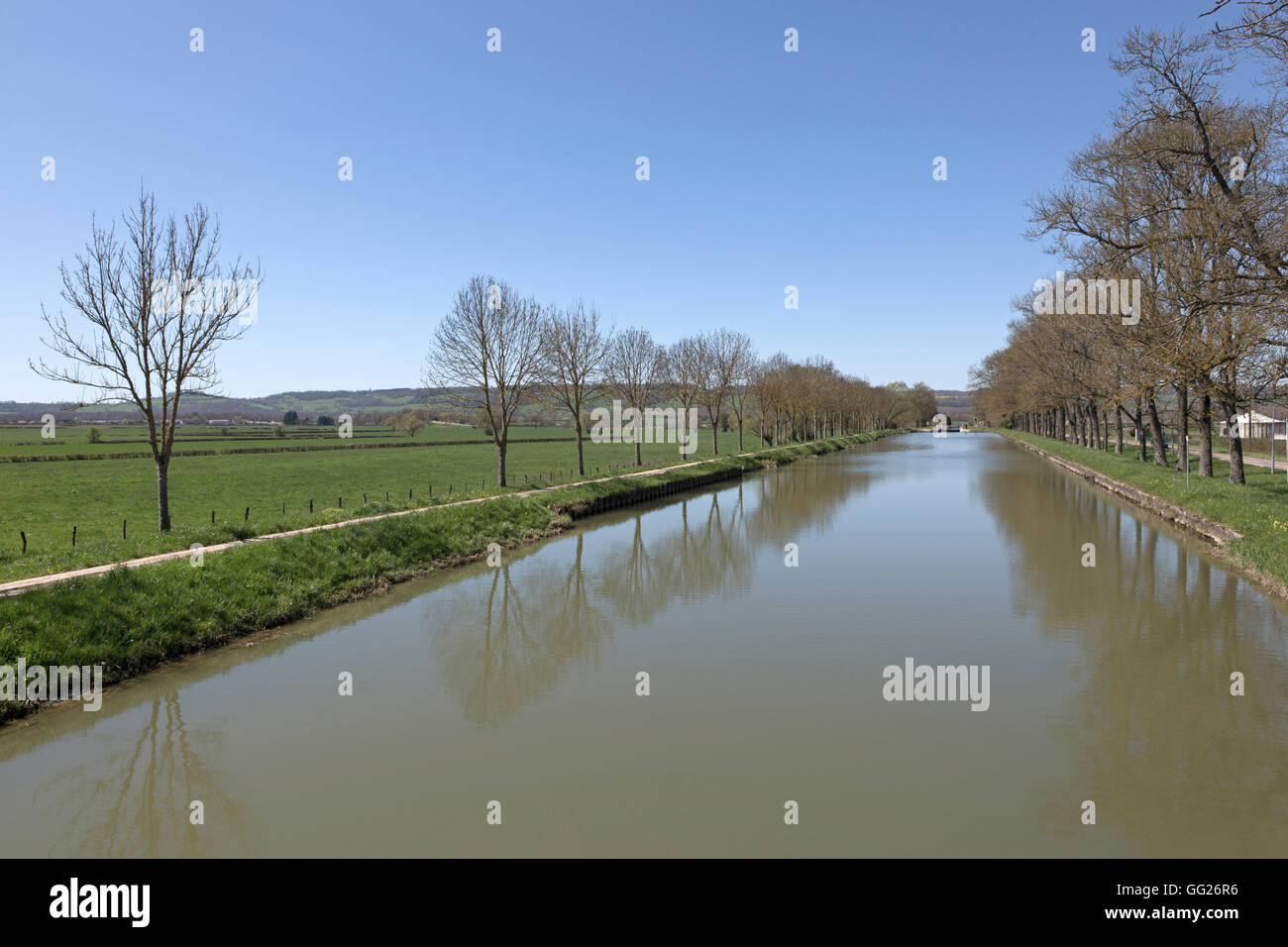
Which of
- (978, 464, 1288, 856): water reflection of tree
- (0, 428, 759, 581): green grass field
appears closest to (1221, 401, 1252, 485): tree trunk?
(978, 464, 1288, 856): water reflection of tree

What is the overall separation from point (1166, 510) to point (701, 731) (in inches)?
875

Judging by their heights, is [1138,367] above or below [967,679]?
above

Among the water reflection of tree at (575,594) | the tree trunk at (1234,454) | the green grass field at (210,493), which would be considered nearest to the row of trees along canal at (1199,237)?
the tree trunk at (1234,454)

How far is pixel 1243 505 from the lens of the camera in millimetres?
19641

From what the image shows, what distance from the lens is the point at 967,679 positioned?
33.4ft

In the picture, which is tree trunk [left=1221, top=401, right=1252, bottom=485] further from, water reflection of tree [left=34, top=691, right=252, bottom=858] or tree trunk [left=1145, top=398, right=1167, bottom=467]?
water reflection of tree [left=34, top=691, right=252, bottom=858]

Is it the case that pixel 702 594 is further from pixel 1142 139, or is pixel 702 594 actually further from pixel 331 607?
pixel 1142 139

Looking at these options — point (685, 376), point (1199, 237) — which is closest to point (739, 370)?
point (685, 376)

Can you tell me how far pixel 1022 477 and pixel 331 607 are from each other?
38.6 m

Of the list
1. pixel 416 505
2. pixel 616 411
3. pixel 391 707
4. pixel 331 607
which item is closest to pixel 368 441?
pixel 616 411

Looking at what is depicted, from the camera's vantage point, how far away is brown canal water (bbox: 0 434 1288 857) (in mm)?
6629

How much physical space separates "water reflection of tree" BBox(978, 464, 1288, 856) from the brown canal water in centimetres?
4
